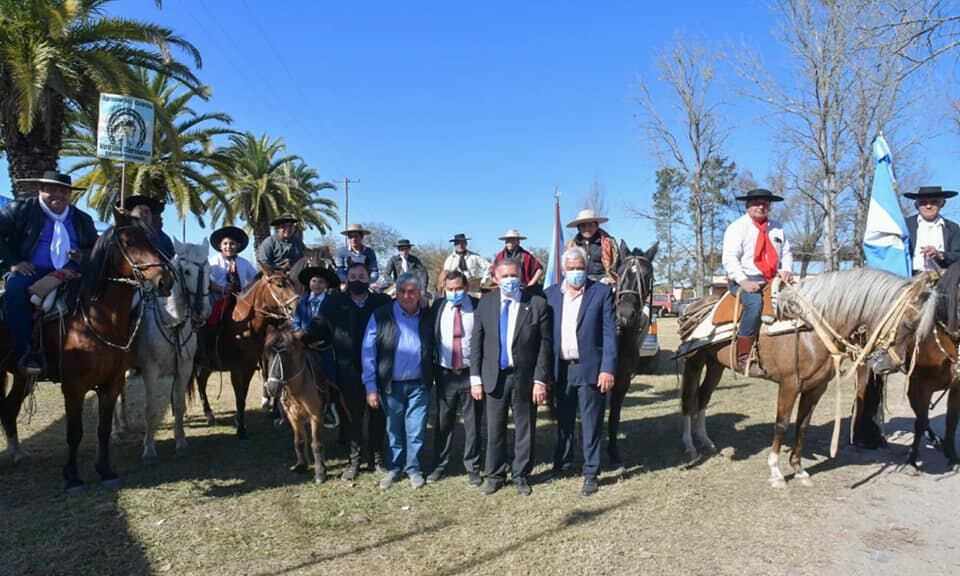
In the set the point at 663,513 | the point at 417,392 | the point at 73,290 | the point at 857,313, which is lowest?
the point at 663,513

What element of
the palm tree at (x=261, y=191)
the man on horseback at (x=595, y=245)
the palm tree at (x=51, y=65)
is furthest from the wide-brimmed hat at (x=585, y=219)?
the palm tree at (x=261, y=191)

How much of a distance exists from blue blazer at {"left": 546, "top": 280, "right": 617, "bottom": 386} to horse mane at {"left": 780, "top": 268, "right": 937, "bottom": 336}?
1.80m

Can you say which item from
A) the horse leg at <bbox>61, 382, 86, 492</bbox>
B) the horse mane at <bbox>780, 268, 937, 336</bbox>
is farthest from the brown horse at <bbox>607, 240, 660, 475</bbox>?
the horse leg at <bbox>61, 382, 86, 492</bbox>

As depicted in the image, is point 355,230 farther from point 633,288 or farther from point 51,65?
point 51,65

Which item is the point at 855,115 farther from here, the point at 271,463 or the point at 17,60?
the point at 17,60

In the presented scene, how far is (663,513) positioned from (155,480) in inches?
185

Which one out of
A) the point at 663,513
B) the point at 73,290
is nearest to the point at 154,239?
the point at 73,290

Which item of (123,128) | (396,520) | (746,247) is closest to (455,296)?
(396,520)

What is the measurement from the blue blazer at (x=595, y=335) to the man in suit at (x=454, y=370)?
2.87 ft

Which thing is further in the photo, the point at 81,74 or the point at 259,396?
the point at 81,74

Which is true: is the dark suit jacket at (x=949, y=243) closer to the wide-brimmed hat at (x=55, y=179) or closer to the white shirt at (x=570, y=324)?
the white shirt at (x=570, y=324)

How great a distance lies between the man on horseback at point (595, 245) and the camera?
667cm

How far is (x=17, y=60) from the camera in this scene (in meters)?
11.1

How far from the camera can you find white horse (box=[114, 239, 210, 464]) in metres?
5.95
